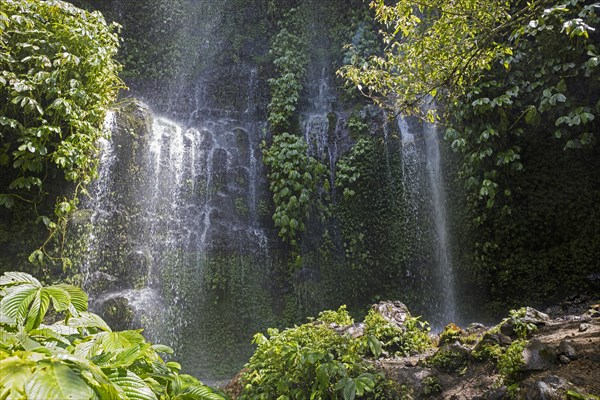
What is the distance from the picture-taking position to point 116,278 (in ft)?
21.7

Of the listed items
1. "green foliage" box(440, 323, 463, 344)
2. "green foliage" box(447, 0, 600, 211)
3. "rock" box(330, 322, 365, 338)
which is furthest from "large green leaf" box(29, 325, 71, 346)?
"green foliage" box(447, 0, 600, 211)

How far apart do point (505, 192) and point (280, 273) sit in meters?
3.94

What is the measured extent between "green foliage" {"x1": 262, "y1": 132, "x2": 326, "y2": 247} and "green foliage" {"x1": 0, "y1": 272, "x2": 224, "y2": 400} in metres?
5.78

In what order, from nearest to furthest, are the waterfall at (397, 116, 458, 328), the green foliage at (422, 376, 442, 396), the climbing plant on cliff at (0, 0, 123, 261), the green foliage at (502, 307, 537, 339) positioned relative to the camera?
the green foliage at (422, 376, 442, 396), the green foliage at (502, 307, 537, 339), the climbing plant on cliff at (0, 0, 123, 261), the waterfall at (397, 116, 458, 328)

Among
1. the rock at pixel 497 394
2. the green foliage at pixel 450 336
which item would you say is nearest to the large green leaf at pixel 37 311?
the rock at pixel 497 394

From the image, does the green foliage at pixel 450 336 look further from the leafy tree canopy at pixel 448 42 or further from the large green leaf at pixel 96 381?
the large green leaf at pixel 96 381

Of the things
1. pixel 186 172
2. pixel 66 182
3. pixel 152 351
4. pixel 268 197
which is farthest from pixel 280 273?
pixel 152 351

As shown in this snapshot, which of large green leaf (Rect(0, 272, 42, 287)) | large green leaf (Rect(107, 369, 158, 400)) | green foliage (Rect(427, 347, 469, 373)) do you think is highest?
large green leaf (Rect(0, 272, 42, 287))

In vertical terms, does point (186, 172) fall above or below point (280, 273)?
above

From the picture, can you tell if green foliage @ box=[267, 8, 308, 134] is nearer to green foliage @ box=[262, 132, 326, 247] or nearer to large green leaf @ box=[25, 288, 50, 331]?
green foliage @ box=[262, 132, 326, 247]

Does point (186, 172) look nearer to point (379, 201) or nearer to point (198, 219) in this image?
point (198, 219)

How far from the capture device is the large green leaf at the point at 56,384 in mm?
777

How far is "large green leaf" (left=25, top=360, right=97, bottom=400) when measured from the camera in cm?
78

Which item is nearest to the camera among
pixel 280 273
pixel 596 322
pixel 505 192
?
pixel 596 322
